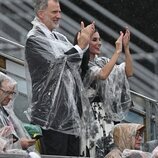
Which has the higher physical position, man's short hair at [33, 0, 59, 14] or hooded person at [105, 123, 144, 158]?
man's short hair at [33, 0, 59, 14]

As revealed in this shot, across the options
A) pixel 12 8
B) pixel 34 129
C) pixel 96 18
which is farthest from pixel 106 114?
pixel 96 18

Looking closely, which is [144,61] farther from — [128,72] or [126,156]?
[126,156]

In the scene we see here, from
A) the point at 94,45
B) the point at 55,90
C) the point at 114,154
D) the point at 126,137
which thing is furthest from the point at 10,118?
the point at 94,45

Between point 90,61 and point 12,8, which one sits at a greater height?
point 12,8

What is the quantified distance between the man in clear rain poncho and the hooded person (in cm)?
36

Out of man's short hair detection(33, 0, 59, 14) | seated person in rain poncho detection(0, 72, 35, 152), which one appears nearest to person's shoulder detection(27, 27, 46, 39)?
man's short hair detection(33, 0, 59, 14)

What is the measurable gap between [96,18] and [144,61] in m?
1.28

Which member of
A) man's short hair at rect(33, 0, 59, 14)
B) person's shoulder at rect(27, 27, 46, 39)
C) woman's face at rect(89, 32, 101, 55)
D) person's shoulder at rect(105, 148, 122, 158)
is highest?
man's short hair at rect(33, 0, 59, 14)

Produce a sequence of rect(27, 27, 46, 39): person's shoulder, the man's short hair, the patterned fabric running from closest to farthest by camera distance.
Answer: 1. rect(27, 27, 46, 39): person's shoulder
2. the man's short hair
3. the patterned fabric

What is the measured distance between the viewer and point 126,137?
816 cm

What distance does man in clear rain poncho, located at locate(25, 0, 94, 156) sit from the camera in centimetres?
777

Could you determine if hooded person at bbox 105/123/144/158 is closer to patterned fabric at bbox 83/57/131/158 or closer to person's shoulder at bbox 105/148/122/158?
person's shoulder at bbox 105/148/122/158

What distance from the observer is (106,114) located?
8430 millimetres

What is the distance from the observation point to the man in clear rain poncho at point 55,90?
7.77 metres
